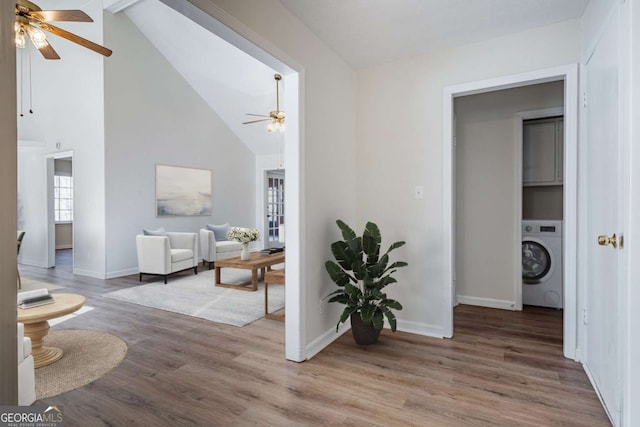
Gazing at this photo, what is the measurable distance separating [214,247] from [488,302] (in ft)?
15.4

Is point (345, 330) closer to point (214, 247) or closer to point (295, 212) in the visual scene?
point (295, 212)

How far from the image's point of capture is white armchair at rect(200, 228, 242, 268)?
6437mm

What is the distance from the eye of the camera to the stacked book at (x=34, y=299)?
8.21 ft

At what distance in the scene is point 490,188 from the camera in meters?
3.87

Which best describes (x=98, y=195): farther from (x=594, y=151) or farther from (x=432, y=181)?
(x=594, y=151)

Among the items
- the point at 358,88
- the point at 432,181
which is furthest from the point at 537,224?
the point at 358,88

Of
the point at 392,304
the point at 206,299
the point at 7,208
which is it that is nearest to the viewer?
the point at 7,208

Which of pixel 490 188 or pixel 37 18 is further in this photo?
pixel 490 188

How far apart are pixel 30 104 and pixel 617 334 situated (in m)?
8.89

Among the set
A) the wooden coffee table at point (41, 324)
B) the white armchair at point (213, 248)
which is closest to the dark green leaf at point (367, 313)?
the wooden coffee table at point (41, 324)

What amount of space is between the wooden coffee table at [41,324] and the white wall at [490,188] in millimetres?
3840

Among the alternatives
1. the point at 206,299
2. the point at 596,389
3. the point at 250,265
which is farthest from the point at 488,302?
the point at 206,299

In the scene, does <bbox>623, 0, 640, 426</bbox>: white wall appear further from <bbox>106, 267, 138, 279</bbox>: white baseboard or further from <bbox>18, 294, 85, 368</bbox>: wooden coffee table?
<bbox>106, 267, 138, 279</bbox>: white baseboard

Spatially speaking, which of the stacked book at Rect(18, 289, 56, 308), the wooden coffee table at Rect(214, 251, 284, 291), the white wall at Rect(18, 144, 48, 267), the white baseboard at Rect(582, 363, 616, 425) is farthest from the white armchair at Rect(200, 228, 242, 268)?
the white baseboard at Rect(582, 363, 616, 425)
